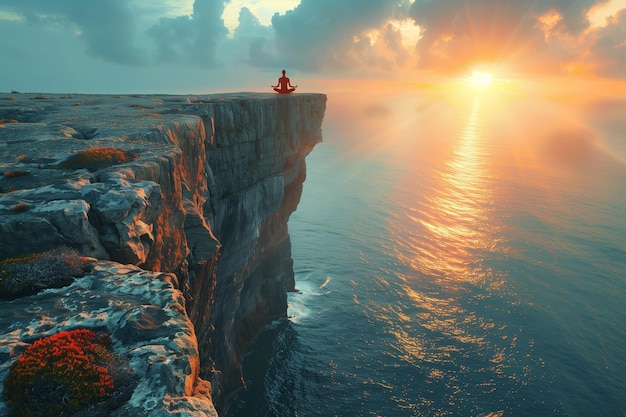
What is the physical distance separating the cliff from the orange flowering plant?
2.25ft

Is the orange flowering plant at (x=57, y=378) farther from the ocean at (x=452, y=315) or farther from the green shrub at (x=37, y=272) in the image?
the ocean at (x=452, y=315)

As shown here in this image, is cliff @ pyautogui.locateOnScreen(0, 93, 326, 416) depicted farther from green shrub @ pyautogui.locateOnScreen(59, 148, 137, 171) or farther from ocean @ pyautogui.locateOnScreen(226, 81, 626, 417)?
ocean @ pyautogui.locateOnScreen(226, 81, 626, 417)

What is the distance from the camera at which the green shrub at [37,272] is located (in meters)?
11.5

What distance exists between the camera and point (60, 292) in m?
11.9

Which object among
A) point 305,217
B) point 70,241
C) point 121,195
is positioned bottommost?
point 305,217

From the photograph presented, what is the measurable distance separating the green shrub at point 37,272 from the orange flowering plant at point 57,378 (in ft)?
10.7

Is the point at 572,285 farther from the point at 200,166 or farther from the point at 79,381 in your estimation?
the point at 79,381

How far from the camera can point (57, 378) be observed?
8469 millimetres

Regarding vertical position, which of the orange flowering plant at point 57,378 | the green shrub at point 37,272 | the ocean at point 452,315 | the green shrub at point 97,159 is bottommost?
the ocean at point 452,315

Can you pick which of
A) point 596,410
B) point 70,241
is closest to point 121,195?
point 70,241

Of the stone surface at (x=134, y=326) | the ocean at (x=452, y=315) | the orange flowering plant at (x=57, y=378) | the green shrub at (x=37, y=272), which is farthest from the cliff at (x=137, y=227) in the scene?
the ocean at (x=452, y=315)

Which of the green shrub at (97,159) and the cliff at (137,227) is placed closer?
the cliff at (137,227)

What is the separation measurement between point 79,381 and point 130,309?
9.01 feet

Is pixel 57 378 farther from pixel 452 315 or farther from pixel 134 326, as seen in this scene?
pixel 452 315
